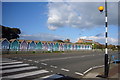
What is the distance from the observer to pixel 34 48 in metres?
32.2

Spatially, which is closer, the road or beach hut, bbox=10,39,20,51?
the road

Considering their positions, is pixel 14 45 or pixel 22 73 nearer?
pixel 22 73

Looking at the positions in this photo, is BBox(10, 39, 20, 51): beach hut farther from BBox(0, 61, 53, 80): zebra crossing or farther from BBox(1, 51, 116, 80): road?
BBox(0, 61, 53, 80): zebra crossing

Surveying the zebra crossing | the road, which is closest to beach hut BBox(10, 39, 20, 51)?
the road

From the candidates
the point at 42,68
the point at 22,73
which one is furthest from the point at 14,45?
the point at 22,73

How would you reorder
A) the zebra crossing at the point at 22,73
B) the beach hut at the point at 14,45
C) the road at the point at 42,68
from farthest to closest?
the beach hut at the point at 14,45, the road at the point at 42,68, the zebra crossing at the point at 22,73

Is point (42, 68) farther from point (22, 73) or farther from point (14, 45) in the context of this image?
point (14, 45)

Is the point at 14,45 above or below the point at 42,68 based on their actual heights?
above

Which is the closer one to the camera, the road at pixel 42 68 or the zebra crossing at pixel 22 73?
the zebra crossing at pixel 22 73

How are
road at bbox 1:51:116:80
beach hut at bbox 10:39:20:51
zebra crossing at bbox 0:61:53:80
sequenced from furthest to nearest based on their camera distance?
1. beach hut at bbox 10:39:20:51
2. road at bbox 1:51:116:80
3. zebra crossing at bbox 0:61:53:80

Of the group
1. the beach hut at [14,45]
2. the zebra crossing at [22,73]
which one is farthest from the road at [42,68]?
the beach hut at [14,45]

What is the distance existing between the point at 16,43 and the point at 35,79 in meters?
23.2

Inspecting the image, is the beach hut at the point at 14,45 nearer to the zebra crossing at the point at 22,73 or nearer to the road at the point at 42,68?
the road at the point at 42,68

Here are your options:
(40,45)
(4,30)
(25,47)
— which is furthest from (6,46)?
(4,30)
